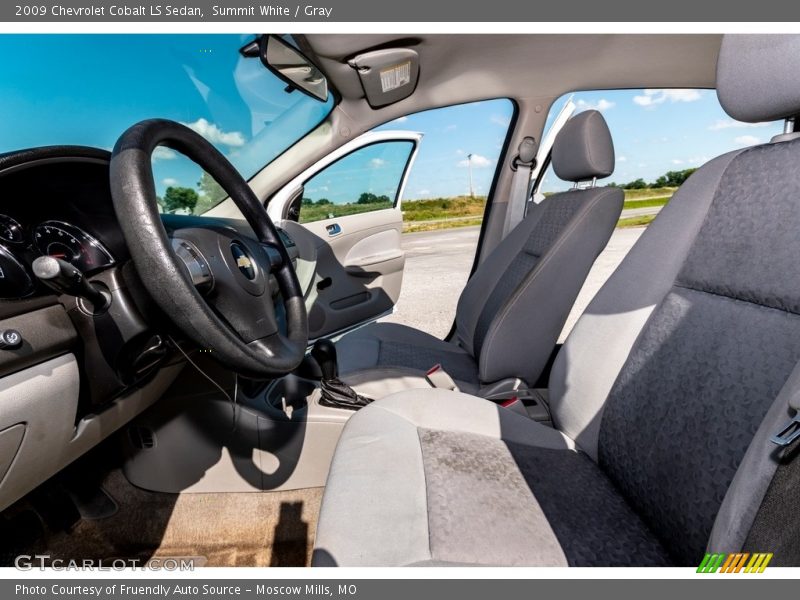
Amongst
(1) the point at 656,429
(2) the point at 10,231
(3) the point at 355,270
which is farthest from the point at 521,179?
(2) the point at 10,231

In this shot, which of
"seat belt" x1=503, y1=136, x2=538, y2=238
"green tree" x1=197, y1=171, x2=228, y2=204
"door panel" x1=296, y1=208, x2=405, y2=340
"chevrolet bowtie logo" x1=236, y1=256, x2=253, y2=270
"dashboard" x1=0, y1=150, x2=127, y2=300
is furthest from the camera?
"door panel" x1=296, y1=208, x2=405, y2=340

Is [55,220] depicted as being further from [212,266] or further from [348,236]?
[348,236]

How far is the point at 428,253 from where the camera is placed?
297 cm

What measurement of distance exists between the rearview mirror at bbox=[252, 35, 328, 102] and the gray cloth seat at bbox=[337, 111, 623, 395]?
0.97m

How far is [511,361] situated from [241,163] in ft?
4.34

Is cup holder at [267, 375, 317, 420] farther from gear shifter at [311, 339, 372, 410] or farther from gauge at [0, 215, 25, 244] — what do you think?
gauge at [0, 215, 25, 244]

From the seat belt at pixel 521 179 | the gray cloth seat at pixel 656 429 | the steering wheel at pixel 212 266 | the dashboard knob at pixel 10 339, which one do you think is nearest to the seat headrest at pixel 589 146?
the gray cloth seat at pixel 656 429

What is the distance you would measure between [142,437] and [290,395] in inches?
16.7

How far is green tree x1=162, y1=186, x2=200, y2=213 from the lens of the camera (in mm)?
1273

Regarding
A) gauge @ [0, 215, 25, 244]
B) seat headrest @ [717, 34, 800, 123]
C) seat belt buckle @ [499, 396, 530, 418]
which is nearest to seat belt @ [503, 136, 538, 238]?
seat belt buckle @ [499, 396, 530, 418]

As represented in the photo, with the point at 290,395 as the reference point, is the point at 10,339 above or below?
above

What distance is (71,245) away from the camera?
0.86 m

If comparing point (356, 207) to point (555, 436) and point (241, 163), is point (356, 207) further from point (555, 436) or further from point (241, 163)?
point (555, 436)

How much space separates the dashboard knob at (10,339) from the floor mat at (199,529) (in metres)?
0.79
